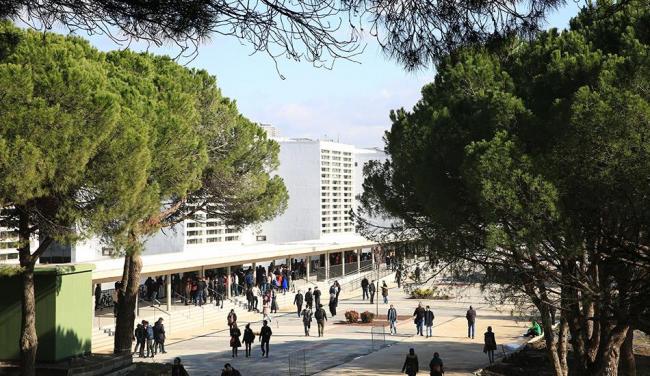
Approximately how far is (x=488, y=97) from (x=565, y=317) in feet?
16.6

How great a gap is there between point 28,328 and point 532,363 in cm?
1222

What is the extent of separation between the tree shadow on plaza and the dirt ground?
0.73 m

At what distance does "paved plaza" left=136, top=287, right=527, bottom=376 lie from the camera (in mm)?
21672

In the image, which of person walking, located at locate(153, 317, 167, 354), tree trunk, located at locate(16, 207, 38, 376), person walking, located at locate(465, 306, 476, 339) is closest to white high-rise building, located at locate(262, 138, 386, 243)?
person walking, located at locate(465, 306, 476, 339)

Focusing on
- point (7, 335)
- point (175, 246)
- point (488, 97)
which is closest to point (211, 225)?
point (175, 246)

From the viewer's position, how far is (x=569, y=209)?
40.8ft

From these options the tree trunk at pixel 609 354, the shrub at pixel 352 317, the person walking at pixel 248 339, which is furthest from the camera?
the shrub at pixel 352 317

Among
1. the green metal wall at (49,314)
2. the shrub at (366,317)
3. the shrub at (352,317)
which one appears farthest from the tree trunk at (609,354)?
the shrub at (352,317)

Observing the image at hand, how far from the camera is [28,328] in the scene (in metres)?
17.0

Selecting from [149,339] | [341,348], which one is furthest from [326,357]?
[149,339]

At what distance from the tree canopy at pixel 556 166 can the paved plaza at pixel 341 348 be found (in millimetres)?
6027

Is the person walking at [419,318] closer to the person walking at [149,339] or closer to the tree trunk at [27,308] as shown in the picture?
the person walking at [149,339]

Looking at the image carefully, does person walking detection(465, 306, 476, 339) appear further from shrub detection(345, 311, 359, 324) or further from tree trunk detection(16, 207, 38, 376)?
tree trunk detection(16, 207, 38, 376)

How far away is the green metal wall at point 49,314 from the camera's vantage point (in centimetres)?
1848
